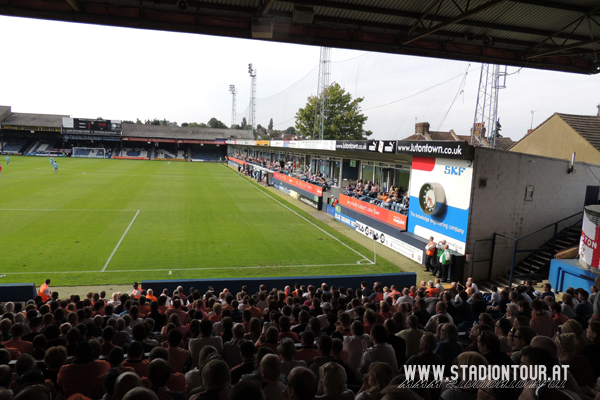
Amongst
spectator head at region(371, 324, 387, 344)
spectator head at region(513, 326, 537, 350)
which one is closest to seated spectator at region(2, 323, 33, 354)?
spectator head at region(371, 324, 387, 344)

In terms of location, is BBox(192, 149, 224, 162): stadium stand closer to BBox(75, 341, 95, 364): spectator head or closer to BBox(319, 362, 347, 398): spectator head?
BBox(75, 341, 95, 364): spectator head

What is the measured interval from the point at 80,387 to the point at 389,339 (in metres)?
3.25

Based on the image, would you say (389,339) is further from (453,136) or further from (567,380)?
(453,136)

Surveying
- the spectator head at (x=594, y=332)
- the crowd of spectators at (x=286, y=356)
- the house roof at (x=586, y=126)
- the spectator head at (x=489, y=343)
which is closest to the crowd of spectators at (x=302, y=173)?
the house roof at (x=586, y=126)

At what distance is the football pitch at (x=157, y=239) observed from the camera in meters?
13.1

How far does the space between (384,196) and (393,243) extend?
3.60 meters

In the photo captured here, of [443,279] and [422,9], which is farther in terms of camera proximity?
[443,279]

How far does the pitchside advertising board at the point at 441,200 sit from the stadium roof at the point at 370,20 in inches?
180

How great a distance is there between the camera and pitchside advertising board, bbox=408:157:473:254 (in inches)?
524

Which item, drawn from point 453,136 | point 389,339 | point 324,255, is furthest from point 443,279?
point 453,136

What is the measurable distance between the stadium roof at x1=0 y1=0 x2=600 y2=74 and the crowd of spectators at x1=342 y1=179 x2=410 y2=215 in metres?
8.45

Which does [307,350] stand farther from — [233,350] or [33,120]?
[33,120]

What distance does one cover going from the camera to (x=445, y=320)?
5.48 m

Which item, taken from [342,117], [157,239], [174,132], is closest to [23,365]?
[157,239]
